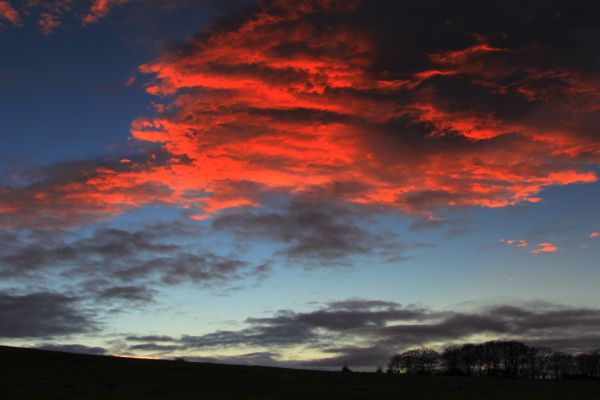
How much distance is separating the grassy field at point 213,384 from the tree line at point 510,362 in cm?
7643

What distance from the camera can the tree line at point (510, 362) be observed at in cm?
12562

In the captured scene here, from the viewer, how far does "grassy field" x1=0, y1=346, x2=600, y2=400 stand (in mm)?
36938

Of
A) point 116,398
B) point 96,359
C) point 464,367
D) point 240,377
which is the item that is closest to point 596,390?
point 240,377

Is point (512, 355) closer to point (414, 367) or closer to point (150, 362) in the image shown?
point (414, 367)

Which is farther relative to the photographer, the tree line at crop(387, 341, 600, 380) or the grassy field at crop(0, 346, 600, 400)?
the tree line at crop(387, 341, 600, 380)

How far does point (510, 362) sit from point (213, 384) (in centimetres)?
10300

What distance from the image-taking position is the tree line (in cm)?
12562

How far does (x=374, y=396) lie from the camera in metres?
39.5

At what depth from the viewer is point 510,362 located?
126m

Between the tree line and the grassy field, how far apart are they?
251ft

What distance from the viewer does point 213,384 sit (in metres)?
42.2

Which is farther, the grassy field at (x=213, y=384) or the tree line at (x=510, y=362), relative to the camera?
the tree line at (x=510, y=362)

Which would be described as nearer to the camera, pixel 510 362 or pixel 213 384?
pixel 213 384

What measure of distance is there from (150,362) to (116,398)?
2276 centimetres
